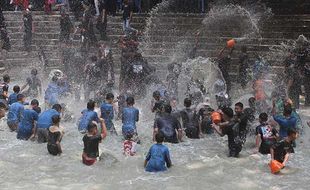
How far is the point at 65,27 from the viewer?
707 inches

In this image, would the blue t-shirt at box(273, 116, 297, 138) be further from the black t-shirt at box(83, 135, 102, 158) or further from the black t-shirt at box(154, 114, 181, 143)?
the black t-shirt at box(83, 135, 102, 158)

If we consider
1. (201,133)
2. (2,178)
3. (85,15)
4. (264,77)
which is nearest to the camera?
(2,178)

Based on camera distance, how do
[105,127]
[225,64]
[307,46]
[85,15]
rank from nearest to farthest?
[105,127], [225,64], [307,46], [85,15]

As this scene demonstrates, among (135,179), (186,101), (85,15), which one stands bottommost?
(135,179)

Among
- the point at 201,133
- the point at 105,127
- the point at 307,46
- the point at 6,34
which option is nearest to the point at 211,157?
the point at 201,133

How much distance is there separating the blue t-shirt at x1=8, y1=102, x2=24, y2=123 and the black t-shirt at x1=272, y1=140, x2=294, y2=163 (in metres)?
5.65

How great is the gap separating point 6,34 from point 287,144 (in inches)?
503

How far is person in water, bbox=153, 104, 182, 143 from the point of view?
10.3 m

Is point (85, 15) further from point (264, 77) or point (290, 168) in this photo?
point (290, 168)

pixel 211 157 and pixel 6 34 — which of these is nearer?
pixel 211 157

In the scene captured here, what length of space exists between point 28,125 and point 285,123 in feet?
17.5

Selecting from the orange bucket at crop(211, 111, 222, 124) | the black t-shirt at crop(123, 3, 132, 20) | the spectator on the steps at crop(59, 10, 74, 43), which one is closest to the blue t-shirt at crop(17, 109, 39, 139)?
the orange bucket at crop(211, 111, 222, 124)

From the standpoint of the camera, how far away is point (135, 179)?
8.58 metres

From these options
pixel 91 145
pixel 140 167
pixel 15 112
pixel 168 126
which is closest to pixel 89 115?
pixel 91 145
